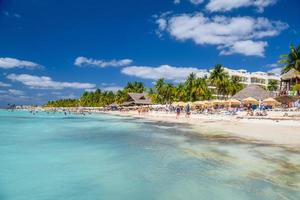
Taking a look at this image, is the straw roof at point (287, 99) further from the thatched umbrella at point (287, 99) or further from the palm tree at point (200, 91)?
the palm tree at point (200, 91)

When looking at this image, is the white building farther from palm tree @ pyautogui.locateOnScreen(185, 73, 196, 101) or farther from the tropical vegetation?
palm tree @ pyautogui.locateOnScreen(185, 73, 196, 101)

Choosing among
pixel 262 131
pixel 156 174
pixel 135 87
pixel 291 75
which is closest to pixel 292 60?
pixel 291 75

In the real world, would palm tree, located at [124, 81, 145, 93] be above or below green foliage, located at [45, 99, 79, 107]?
above

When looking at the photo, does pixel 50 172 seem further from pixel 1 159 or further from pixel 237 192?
pixel 237 192

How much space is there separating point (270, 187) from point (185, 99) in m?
64.3

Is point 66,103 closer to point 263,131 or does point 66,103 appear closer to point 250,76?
point 250,76

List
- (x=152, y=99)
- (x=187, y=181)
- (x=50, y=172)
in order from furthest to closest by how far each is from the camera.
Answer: (x=152, y=99) < (x=50, y=172) < (x=187, y=181)

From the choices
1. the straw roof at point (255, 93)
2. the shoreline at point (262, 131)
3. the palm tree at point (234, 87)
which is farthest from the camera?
the palm tree at point (234, 87)

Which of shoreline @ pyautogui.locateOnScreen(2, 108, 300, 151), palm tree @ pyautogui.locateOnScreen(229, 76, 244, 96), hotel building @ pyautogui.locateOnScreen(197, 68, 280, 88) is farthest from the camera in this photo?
hotel building @ pyautogui.locateOnScreen(197, 68, 280, 88)

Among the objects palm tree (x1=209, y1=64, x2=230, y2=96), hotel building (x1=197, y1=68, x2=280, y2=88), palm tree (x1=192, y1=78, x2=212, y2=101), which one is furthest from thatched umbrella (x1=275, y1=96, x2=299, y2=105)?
hotel building (x1=197, y1=68, x2=280, y2=88)

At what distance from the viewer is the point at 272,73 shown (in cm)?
10281

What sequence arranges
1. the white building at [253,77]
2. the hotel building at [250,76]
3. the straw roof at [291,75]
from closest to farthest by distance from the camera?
the straw roof at [291,75]
the hotel building at [250,76]
the white building at [253,77]

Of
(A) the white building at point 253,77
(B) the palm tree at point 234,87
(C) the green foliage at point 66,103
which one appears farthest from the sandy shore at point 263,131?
(C) the green foliage at point 66,103

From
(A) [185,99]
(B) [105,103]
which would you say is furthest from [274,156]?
(B) [105,103]
